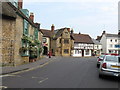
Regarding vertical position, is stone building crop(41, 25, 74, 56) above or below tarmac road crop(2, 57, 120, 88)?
above

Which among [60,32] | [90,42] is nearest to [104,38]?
[90,42]

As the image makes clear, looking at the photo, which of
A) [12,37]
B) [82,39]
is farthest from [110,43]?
[12,37]

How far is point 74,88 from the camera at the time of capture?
23.0ft

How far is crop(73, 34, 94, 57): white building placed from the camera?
5191 cm

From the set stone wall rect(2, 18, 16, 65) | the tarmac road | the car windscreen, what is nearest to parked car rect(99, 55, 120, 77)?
the car windscreen

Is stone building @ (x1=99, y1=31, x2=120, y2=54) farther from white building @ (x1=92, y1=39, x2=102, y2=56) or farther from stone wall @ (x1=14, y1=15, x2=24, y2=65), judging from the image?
stone wall @ (x1=14, y1=15, x2=24, y2=65)

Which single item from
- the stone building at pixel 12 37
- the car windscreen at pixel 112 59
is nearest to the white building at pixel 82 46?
the stone building at pixel 12 37

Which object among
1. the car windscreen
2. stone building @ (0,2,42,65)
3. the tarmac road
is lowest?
the tarmac road

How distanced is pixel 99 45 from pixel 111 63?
173 ft

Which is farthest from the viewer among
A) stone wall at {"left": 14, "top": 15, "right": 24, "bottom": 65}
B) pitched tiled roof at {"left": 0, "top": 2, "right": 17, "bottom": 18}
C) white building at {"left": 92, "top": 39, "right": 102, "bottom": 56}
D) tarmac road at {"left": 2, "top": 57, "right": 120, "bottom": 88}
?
white building at {"left": 92, "top": 39, "right": 102, "bottom": 56}

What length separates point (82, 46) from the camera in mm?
53500

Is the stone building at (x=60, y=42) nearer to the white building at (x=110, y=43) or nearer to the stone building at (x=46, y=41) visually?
the stone building at (x=46, y=41)

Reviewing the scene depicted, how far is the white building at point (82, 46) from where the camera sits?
51.9 m

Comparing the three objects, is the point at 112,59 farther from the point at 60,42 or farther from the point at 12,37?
the point at 60,42
